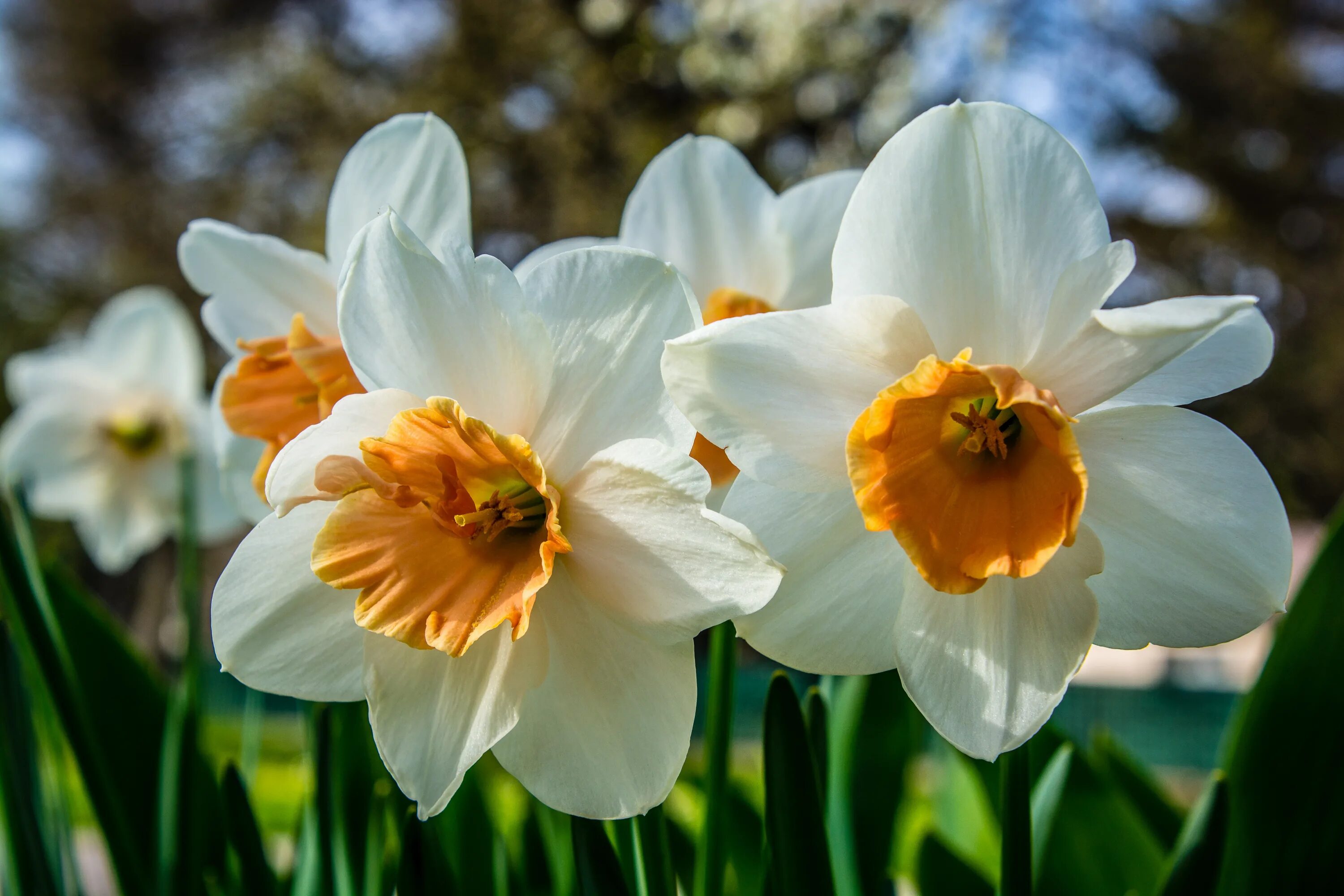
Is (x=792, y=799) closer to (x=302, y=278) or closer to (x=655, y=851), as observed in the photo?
(x=655, y=851)

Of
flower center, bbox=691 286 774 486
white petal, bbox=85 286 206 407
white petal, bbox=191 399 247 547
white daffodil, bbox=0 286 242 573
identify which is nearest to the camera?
flower center, bbox=691 286 774 486

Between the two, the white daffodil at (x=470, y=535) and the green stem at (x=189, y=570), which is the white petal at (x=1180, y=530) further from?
the green stem at (x=189, y=570)

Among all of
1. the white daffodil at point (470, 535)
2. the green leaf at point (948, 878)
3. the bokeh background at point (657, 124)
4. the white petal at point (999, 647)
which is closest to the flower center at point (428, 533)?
the white daffodil at point (470, 535)

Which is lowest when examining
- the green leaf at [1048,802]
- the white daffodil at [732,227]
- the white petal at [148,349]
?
the white petal at [148,349]

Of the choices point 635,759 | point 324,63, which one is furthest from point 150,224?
point 635,759

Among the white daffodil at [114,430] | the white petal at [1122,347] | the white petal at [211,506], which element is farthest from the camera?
the white daffodil at [114,430]

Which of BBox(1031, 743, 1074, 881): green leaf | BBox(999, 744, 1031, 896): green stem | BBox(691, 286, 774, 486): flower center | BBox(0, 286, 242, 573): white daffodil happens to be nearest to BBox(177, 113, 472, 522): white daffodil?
BBox(691, 286, 774, 486): flower center

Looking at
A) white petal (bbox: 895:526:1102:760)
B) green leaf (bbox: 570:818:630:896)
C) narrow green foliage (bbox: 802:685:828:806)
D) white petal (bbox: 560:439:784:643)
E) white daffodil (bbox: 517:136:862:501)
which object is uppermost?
white daffodil (bbox: 517:136:862:501)

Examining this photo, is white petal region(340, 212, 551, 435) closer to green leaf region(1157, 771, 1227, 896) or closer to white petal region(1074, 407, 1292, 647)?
white petal region(1074, 407, 1292, 647)
